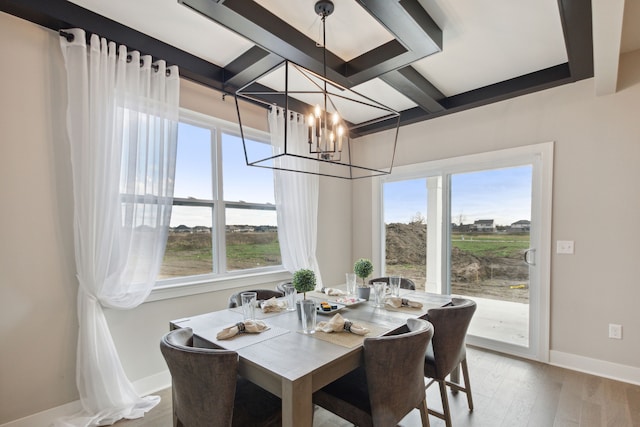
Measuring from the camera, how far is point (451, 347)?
198 centimetres

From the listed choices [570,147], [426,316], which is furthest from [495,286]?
[426,316]

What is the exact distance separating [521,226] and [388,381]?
8.45ft

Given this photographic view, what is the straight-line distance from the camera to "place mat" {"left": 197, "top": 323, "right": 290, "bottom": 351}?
5.19 feet

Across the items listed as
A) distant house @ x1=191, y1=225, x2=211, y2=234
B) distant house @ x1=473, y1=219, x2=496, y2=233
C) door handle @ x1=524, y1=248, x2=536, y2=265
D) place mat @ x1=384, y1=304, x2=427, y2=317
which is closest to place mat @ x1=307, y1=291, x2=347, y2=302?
place mat @ x1=384, y1=304, x2=427, y2=317

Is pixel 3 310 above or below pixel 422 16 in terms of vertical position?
below

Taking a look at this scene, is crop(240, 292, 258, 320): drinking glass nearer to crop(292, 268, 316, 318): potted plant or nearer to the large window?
crop(292, 268, 316, 318): potted plant

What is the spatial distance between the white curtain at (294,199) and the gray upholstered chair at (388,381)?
2.08 meters

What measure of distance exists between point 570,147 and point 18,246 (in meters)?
4.47

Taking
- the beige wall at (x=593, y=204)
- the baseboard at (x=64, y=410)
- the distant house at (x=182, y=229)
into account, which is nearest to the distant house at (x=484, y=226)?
the beige wall at (x=593, y=204)

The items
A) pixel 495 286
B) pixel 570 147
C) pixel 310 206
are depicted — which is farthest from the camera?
pixel 310 206

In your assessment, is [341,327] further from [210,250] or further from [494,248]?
[494,248]

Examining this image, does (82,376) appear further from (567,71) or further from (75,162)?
(567,71)

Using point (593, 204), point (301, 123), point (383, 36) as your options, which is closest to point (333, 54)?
point (383, 36)

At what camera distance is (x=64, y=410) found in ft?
6.93
